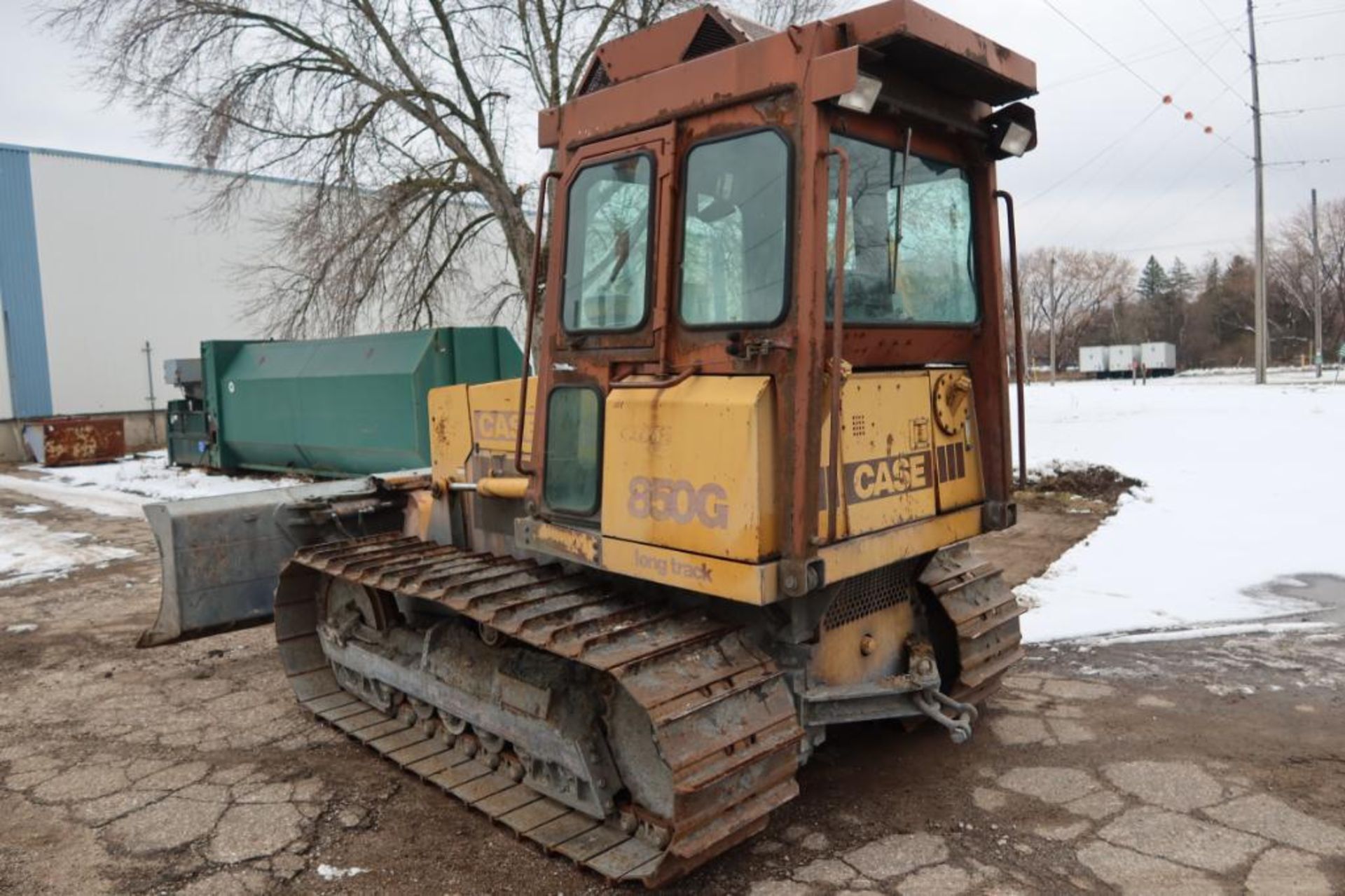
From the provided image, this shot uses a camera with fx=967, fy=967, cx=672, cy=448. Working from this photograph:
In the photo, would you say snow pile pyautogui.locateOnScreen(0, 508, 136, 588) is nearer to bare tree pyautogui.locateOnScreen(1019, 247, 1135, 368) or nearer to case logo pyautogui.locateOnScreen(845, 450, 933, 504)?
case logo pyautogui.locateOnScreen(845, 450, 933, 504)

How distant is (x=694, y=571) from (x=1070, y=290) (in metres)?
80.1

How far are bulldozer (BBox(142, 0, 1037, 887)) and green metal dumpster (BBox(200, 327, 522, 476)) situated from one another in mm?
6689

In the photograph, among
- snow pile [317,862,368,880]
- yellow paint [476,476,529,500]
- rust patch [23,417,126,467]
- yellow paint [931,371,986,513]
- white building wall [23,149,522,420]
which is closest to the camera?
snow pile [317,862,368,880]

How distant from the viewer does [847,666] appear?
12.9 feet

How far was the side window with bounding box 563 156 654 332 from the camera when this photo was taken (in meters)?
3.55

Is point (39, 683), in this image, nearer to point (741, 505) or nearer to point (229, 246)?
point (741, 505)

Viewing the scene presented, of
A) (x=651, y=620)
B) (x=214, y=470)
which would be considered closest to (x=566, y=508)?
(x=651, y=620)

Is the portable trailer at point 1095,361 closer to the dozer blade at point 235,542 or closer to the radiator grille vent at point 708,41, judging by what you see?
the dozer blade at point 235,542

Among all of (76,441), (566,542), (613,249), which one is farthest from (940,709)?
(76,441)

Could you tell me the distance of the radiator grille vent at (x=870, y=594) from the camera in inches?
151

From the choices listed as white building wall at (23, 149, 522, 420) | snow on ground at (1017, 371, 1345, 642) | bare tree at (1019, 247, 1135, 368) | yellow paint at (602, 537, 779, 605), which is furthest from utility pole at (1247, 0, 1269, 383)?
bare tree at (1019, 247, 1135, 368)

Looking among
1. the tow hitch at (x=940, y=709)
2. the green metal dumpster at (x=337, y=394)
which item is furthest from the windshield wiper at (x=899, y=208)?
the green metal dumpster at (x=337, y=394)

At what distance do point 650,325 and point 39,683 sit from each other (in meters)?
4.74

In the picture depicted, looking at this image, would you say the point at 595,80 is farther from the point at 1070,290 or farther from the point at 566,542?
the point at 1070,290
